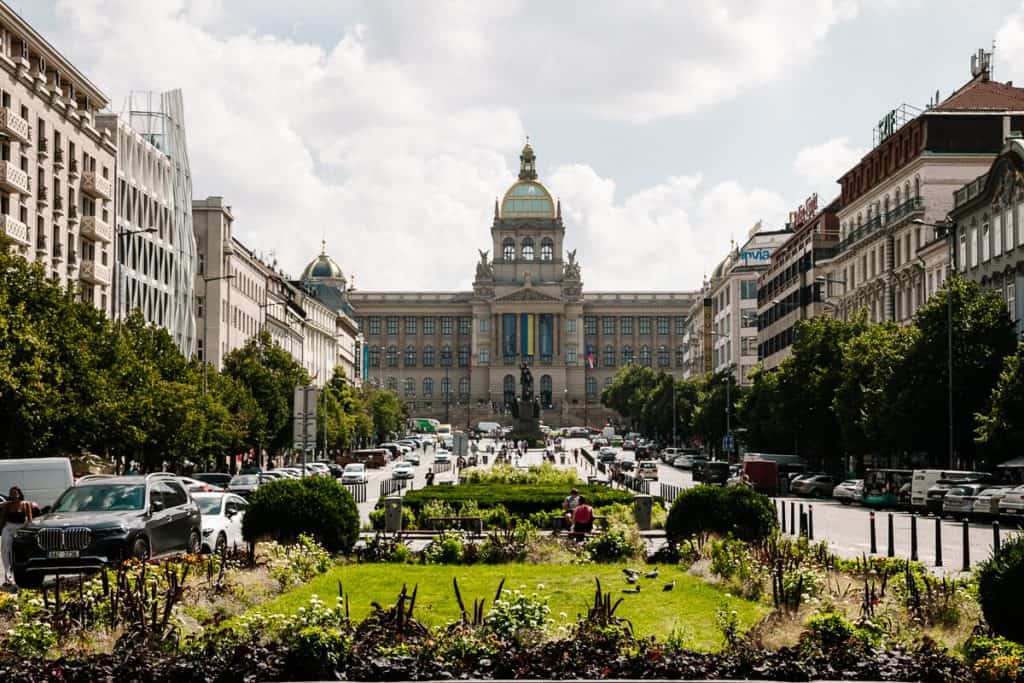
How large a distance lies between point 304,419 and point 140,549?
62.4 feet

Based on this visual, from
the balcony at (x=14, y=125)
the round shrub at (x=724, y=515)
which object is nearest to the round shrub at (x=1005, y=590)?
the round shrub at (x=724, y=515)

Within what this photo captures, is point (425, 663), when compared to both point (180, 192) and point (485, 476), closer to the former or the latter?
point (485, 476)

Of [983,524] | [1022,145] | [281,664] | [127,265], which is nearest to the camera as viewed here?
[281,664]

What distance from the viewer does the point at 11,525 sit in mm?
26844

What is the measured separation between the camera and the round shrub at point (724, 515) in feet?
93.8

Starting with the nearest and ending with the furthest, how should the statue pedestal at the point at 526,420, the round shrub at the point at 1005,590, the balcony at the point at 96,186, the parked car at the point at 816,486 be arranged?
the round shrub at the point at 1005,590 → the parked car at the point at 816,486 → the balcony at the point at 96,186 → the statue pedestal at the point at 526,420

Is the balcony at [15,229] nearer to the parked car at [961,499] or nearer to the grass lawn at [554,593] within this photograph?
the parked car at [961,499]

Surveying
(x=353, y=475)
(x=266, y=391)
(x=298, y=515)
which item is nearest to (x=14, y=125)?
(x=353, y=475)

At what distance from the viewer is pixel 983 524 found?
47.5 meters

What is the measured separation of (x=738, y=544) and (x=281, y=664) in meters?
12.3

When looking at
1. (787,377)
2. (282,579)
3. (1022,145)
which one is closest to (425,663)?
(282,579)

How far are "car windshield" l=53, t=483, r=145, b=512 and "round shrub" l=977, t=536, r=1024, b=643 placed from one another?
49.7 ft

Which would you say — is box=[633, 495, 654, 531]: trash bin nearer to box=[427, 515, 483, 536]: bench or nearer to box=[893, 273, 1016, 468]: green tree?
box=[427, 515, 483, 536]: bench

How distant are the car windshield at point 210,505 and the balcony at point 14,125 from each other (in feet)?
120
